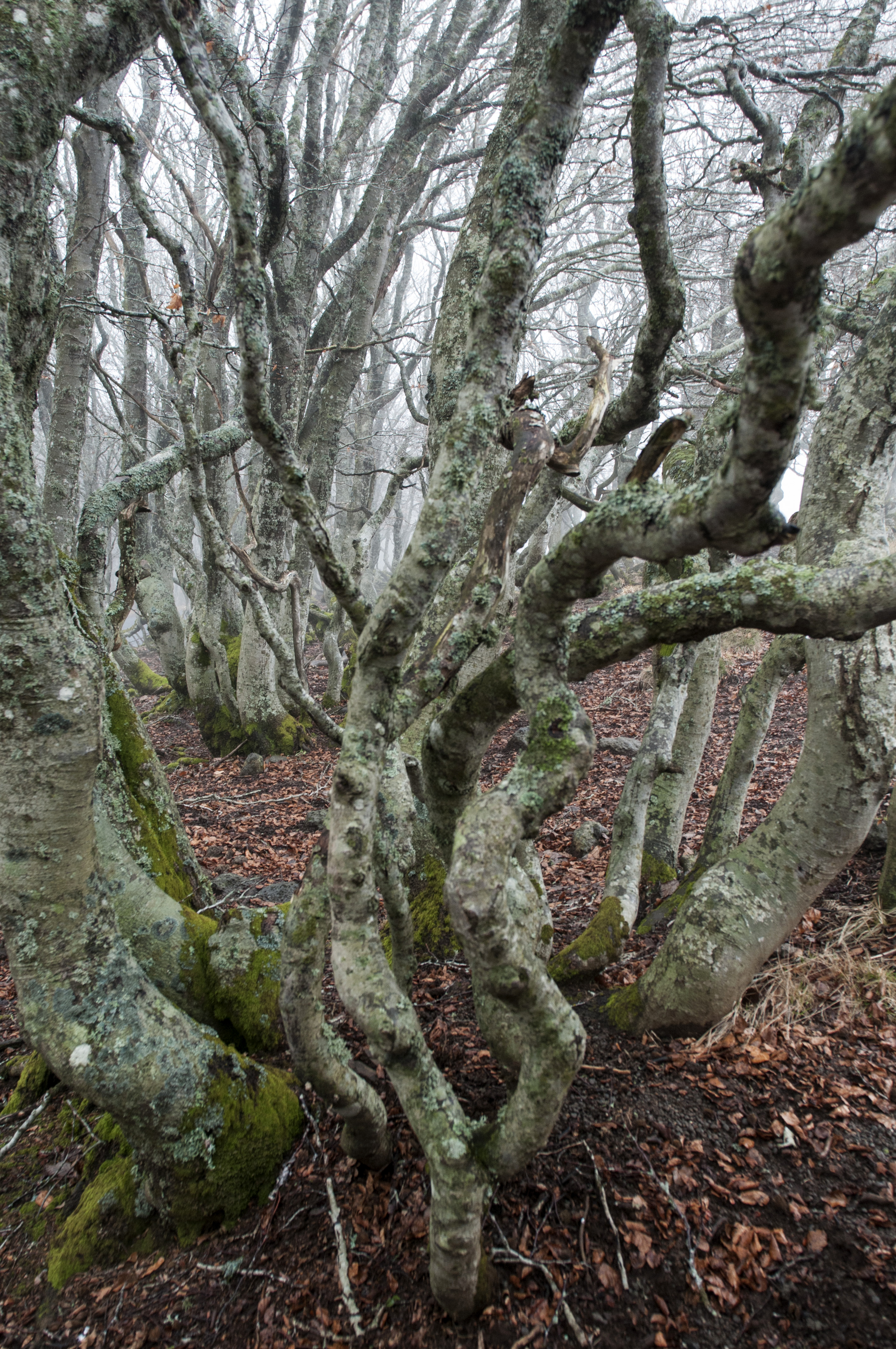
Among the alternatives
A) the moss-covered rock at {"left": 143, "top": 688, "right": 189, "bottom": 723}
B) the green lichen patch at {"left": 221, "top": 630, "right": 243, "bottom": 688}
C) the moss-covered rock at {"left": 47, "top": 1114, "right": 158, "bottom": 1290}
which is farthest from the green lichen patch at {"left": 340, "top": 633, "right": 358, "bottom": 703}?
the moss-covered rock at {"left": 47, "top": 1114, "right": 158, "bottom": 1290}

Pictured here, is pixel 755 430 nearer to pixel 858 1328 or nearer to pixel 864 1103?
pixel 858 1328

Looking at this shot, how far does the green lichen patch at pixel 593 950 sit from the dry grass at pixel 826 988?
647 millimetres

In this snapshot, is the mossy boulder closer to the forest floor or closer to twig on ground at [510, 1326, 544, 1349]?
the forest floor

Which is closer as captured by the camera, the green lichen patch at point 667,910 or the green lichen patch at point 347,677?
the green lichen patch at point 667,910

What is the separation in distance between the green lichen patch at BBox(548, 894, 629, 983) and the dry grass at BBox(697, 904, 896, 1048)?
65cm

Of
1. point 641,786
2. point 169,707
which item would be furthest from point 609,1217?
point 169,707

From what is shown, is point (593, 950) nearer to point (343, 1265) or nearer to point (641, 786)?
point (641, 786)

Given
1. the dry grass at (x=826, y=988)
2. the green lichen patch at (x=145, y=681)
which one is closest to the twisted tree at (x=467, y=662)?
the dry grass at (x=826, y=988)

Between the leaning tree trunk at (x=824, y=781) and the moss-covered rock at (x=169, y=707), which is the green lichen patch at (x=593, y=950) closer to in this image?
the leaning tree trunk at (x=824, y=781)

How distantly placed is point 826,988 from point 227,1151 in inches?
110

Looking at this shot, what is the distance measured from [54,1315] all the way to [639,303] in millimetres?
14268

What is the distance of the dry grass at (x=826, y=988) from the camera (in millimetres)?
2936

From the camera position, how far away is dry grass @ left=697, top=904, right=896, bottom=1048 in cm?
294

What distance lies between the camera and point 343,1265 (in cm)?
219
